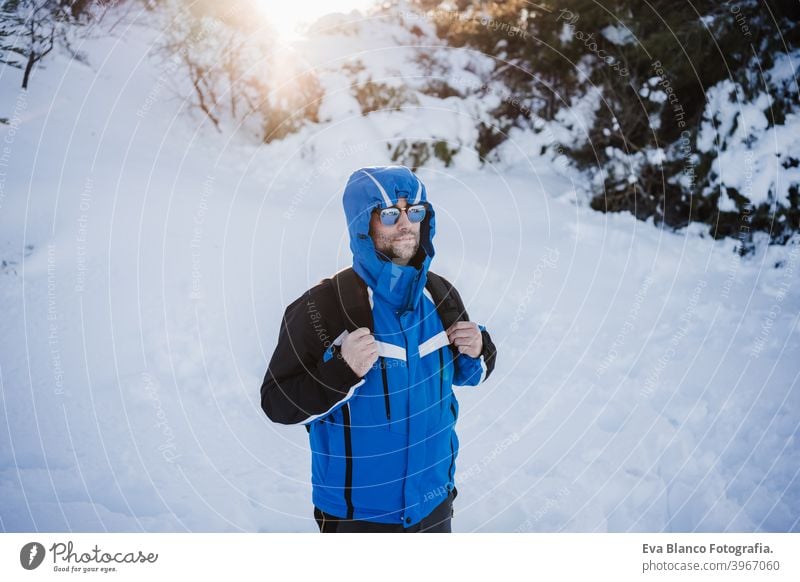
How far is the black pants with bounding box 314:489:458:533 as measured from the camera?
1763mm

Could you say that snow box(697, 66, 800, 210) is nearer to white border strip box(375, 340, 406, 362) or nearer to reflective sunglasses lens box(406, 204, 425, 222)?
reflective sunglasses lens box(406, 204, 425, 222)

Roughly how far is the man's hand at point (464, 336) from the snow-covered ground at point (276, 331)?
1250mm

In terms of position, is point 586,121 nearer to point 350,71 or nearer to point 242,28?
point 350,71

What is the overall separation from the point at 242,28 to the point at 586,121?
332 cm

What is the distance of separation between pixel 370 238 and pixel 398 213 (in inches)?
4.7

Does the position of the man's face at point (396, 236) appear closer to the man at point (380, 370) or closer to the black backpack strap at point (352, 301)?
the man at point (380, 370)

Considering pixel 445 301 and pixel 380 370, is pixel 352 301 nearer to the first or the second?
pixel 380 370

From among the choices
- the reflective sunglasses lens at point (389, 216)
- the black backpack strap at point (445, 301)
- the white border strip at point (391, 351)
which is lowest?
the white border strip at point (391, 351)

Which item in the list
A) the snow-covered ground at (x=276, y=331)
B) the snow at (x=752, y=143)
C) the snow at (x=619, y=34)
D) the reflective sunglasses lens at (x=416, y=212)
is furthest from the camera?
the snow at (x=619, y=34)

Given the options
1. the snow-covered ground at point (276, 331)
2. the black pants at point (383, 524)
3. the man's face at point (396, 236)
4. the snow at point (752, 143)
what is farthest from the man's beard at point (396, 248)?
the snow at point (752, 143)

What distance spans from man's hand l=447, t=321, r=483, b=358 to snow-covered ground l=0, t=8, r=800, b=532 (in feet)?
4.10

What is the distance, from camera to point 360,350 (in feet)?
5.13

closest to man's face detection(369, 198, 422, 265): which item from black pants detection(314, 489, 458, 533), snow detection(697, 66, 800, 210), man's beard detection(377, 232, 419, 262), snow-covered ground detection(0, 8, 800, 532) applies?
man's beard detection(377, 232, 419, 262)

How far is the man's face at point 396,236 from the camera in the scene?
5.85ft
